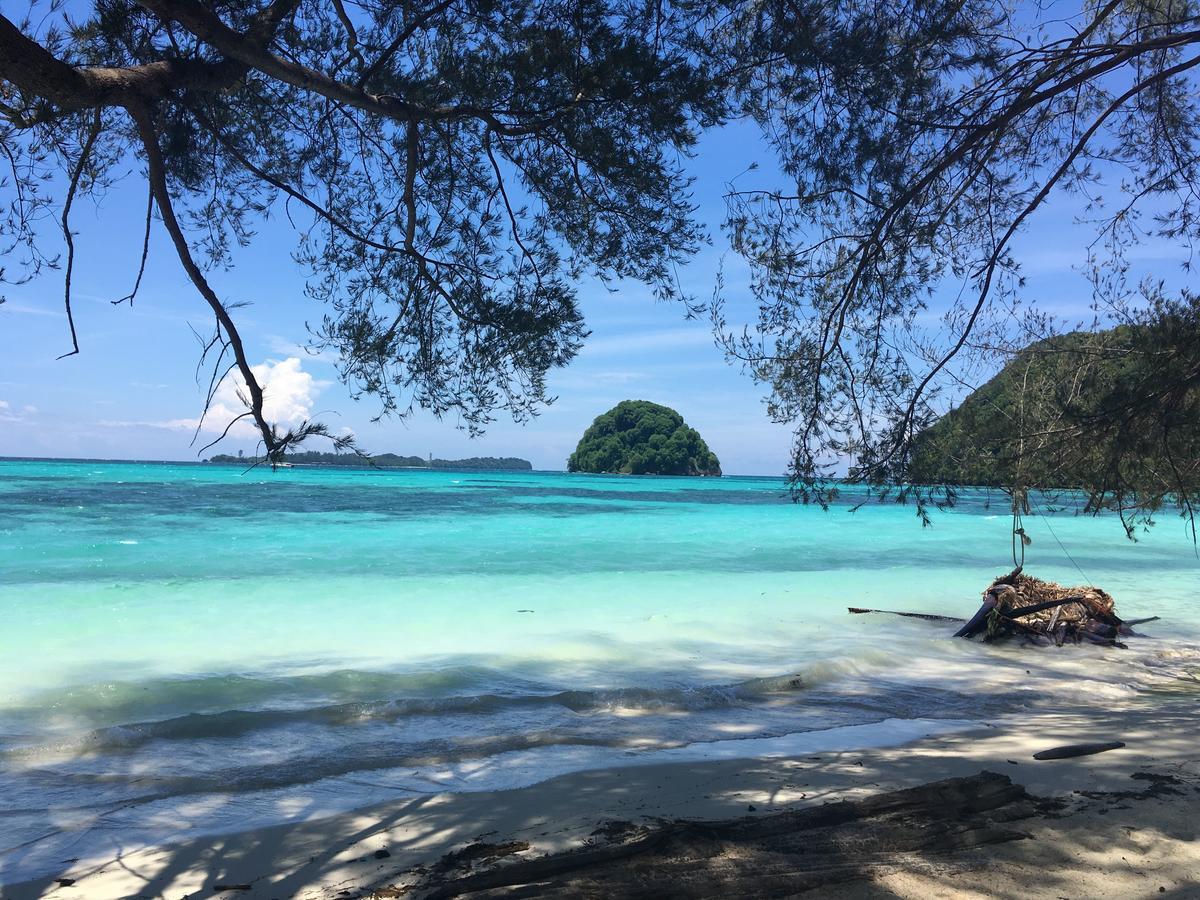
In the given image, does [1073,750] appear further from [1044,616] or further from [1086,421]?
[1044,616]

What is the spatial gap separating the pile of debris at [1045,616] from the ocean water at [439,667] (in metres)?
0.25

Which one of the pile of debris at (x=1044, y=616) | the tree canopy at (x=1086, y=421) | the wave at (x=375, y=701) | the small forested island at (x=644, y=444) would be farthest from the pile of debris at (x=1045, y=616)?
the small forested island at (x=644, y=444)

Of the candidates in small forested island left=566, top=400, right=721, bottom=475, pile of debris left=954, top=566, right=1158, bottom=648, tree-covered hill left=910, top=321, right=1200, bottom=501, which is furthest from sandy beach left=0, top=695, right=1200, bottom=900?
small forested island left=566, top=400, right=721, bottom=475

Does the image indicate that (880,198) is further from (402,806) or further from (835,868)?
(402,806)

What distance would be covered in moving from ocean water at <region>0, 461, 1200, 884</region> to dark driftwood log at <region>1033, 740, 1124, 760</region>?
94cm

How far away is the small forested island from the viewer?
82875 mm

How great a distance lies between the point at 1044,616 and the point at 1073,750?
444 centimetres

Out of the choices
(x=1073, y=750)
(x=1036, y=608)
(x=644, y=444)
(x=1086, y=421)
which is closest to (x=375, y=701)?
(x=1073, y=750)

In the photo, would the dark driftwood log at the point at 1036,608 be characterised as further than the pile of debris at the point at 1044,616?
Yes

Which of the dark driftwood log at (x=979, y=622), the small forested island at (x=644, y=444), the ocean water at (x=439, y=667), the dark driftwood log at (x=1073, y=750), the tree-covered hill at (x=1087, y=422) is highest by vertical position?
the small forested island at (x=644, y=444)

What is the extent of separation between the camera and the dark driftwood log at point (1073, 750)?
11.8 ft

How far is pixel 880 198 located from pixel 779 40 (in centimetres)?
99

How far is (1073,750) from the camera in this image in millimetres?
3666

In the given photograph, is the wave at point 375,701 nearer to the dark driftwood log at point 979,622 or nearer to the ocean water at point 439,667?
the ocean water at point 439,667
